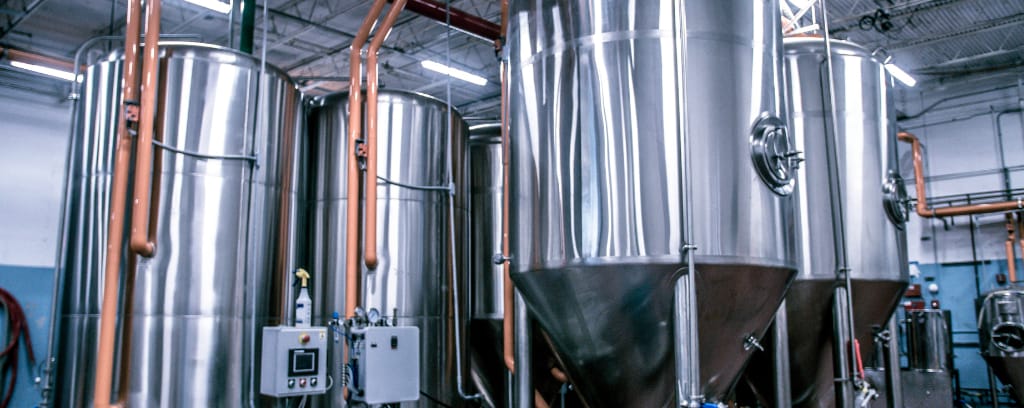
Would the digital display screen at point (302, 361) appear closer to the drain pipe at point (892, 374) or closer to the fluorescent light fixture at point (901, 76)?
the drain pipe at point (892, 374)

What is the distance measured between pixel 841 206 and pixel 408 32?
25.3 feet

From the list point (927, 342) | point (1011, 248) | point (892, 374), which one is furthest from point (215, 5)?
point (1011, 248)

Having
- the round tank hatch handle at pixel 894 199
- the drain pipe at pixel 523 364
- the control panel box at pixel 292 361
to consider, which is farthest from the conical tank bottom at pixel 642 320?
the round tank hatch handle at pixel 894 199

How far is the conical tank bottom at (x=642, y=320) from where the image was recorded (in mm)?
3025

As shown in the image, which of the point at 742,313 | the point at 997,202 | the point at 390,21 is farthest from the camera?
the point at 997,202

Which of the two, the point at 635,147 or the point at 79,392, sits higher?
the point at 635,147

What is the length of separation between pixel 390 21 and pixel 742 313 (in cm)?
341

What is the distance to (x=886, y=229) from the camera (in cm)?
482

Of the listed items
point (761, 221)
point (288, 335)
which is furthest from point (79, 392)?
point (761, 221)

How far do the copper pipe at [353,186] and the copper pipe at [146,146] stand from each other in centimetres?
123

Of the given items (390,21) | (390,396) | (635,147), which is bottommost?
(390,396)

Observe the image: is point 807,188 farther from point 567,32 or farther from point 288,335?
point 288,335

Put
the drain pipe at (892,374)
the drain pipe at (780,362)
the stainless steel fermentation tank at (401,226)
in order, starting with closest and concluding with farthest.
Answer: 1. the drain pipe at (780,362)
2. the drain pipe at (892,374)
3. the stainless steel fermentation tank at (401,226)

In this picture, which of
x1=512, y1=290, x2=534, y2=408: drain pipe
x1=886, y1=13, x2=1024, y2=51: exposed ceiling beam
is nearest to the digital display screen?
x1=512, y1=290, x2=534, y2=408: drain pipe
